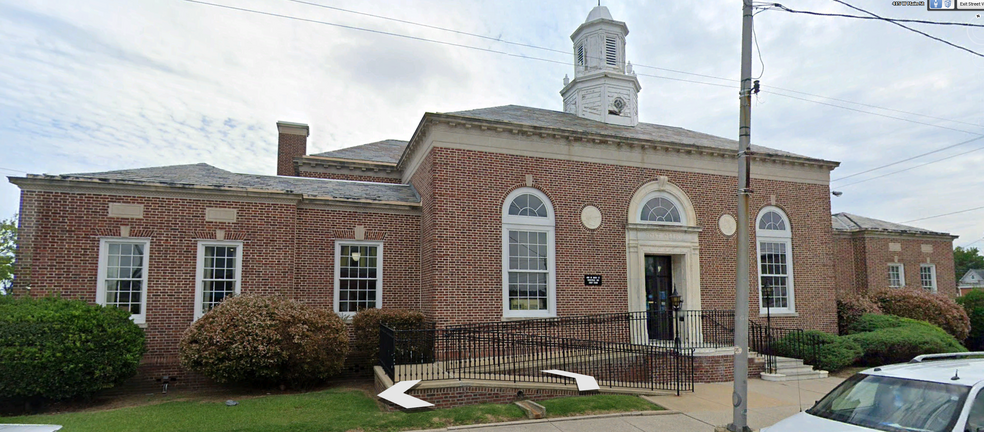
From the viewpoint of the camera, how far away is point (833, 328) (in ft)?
62.3

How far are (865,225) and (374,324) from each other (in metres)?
21.6

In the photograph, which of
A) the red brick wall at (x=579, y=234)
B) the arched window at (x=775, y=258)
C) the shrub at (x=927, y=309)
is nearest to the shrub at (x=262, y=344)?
the red brick wall at (x=579, y=234)

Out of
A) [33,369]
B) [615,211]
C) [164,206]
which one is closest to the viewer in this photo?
[33,369]

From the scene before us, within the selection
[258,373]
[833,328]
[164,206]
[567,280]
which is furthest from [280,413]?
[833,328]

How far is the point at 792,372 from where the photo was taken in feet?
48.0

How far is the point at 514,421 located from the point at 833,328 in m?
14.6

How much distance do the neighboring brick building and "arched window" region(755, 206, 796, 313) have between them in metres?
5.88

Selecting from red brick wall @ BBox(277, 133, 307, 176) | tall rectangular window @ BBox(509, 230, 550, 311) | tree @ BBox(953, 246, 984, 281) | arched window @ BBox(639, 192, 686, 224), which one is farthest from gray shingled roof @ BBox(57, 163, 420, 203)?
tree @ BBox(953, 246, 984, 281)

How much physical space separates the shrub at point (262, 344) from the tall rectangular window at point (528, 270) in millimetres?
4666

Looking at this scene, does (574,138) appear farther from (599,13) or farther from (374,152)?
(374,152)

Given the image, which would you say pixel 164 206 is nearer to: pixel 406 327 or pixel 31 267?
pixel 31 267

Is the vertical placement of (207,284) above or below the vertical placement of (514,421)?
above

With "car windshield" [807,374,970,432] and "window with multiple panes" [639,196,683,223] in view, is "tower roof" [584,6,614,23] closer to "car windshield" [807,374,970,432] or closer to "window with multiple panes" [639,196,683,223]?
"window with multiple panes" [639,196,683,223]

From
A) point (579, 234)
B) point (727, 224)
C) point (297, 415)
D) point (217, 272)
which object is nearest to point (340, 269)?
point (217, 272)
